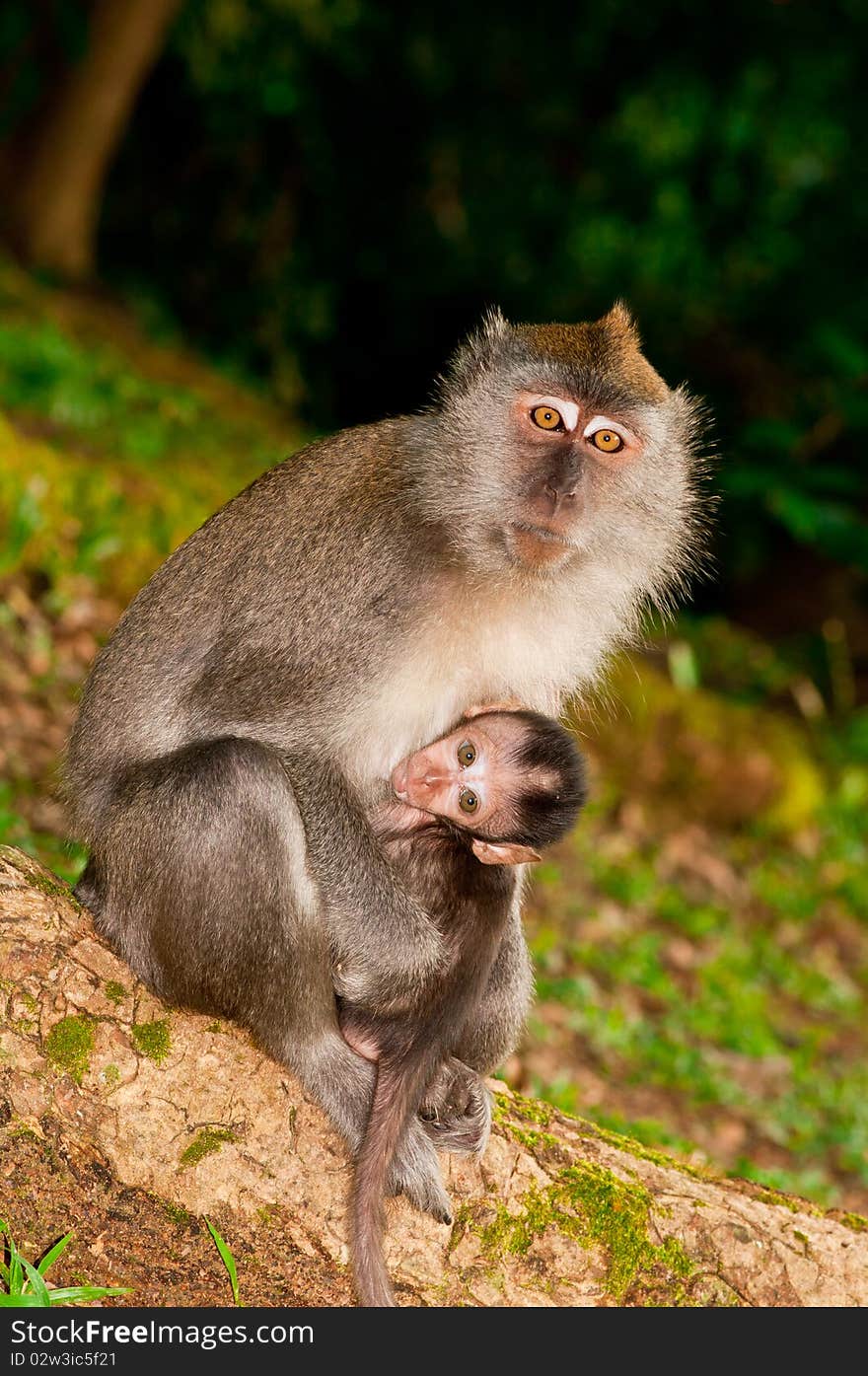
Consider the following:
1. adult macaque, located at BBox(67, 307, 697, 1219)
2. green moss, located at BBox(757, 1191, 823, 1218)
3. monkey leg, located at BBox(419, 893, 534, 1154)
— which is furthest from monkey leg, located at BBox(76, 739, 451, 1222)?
green moss, located at BBox(757, 1191, 823, 1218)

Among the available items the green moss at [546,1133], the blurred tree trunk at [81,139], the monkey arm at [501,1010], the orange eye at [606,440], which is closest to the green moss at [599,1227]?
the green moss at [546,1133]

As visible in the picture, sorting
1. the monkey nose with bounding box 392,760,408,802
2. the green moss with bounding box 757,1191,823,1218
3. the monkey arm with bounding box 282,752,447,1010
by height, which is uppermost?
the monkey nose with bounding box 392,760,408,802

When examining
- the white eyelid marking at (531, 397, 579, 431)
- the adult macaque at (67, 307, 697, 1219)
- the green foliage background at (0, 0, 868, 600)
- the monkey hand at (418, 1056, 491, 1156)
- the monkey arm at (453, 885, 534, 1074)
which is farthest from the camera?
the green foliage background at (0, 0, 868, 600)

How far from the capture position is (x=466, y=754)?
14.0 feet

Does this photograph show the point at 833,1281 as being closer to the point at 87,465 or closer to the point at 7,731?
the point at 7,731

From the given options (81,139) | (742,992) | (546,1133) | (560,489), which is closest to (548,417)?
(560,489)

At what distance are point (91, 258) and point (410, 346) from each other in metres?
3.72

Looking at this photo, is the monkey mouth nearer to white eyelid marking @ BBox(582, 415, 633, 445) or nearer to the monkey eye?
white eyelid marking @ BBox(582, 415, 633, 445)

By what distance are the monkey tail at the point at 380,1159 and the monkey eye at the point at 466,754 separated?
2.69 feet

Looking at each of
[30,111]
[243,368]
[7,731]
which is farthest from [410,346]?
[7,731]

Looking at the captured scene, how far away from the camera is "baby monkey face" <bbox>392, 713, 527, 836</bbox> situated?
423 centimetres

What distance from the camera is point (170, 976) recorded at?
3.79 m

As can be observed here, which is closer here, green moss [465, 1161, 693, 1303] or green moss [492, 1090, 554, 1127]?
green moss [465, 1161, 693, 1303]

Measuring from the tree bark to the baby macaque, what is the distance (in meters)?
0.37
